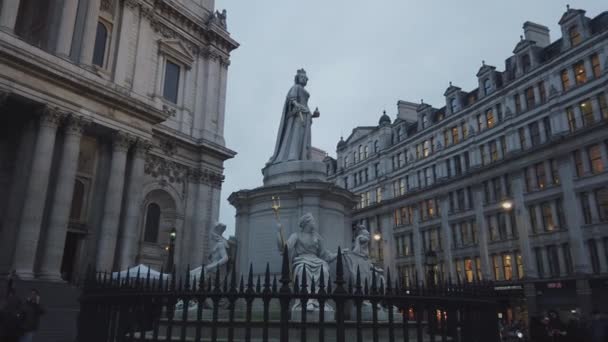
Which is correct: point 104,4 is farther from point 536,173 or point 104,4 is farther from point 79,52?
point 536,173

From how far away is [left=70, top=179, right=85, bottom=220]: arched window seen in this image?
25700 millimetres

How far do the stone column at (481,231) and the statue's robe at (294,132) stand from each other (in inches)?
1287

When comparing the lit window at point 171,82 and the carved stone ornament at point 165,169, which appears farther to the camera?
the lit window at point 171,82

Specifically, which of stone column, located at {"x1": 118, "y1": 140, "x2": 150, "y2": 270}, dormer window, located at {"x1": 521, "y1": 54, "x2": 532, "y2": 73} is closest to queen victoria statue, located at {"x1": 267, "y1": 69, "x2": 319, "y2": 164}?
stone column, located at {"x1": 118, "y1": 140, "x2": 150, "y2": 270}

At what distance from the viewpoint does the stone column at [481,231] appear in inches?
1628

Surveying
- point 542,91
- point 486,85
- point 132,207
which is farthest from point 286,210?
point 486,85

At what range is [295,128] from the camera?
14625mm

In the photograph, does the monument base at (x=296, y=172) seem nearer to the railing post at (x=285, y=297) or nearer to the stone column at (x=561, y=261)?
the railing post at (x=285, y=297)

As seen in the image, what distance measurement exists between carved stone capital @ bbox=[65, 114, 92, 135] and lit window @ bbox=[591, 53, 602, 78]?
119 ft

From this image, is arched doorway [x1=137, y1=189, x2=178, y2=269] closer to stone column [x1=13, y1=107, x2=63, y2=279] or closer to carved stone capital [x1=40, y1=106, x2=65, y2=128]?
stone column [x1=13, y1=107, x2=63, y2=279]

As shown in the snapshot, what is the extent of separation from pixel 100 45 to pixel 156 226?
12.8 meters

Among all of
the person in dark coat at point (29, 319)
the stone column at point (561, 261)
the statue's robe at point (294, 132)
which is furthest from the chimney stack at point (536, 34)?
the person in dark coat at point (29, 319)

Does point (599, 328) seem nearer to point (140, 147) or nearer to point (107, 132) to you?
point (140, 147)

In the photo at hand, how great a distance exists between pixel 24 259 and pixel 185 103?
17650 millimetres
